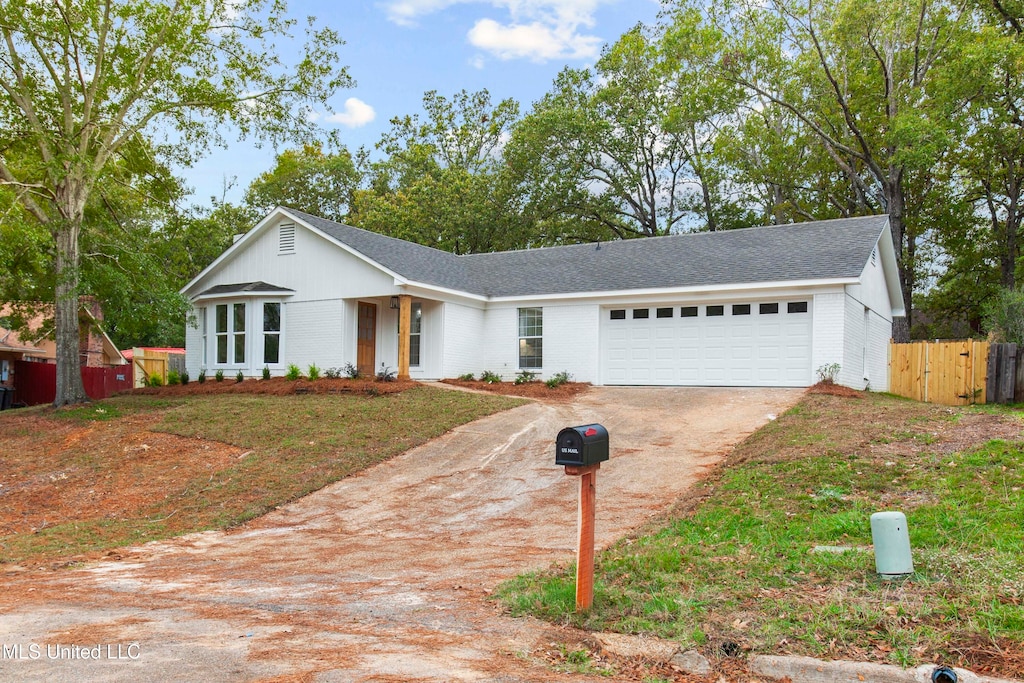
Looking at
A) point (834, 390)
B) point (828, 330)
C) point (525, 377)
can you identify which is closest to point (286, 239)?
point (525, 377)

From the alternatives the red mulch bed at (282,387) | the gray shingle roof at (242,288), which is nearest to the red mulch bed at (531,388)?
the red mulch bed at (282,387)

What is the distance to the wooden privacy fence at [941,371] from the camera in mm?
19953

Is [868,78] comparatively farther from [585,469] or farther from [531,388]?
[585,469]

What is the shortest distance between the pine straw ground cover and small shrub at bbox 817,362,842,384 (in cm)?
789

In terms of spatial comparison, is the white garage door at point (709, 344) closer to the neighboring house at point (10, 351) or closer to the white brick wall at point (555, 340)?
the white brick wall at point (555, 340)

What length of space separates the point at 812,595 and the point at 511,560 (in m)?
2.91

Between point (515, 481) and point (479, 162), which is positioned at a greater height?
point (479, 162)

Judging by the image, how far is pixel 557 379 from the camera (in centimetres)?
2088

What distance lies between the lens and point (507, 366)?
2248cm

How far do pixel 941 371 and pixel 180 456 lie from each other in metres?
18.8

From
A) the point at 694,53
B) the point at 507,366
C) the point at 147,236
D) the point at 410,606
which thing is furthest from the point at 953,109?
the point at 410,606

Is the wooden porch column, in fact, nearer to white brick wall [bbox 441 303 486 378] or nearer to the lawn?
white brick wall [bbox 441 303 486 378]

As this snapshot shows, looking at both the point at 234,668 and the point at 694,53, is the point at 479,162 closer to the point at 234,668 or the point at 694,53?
the point at 694,53

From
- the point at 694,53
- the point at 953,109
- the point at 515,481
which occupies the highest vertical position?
the point at 694,53
